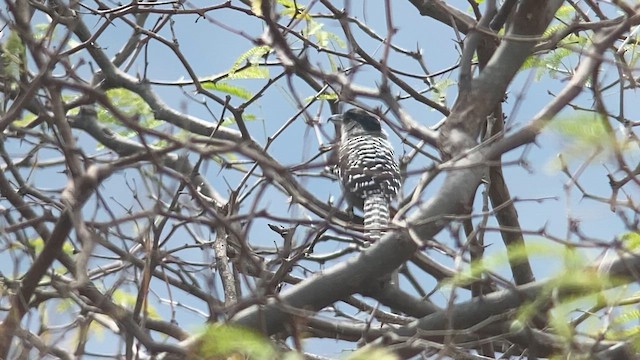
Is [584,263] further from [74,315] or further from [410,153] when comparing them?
[410,153]

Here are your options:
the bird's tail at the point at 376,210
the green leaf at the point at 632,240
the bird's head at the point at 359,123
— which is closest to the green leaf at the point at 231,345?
the green leaf at the point at 632,240

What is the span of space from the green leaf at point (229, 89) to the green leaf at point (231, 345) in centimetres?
→ 335

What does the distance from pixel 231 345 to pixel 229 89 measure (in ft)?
12.3

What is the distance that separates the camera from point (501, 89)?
16.8 ft

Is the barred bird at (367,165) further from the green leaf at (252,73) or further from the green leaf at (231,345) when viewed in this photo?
the green leaf at (231,345)

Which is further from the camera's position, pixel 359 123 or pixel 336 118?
pixel 359 123

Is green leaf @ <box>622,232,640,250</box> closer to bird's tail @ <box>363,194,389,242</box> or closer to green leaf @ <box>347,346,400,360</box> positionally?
green leaf @ <box>347,346,400,360</box>

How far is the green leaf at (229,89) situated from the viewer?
6832mm

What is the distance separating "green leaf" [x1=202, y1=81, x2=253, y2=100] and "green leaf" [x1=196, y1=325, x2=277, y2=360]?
3.35 m

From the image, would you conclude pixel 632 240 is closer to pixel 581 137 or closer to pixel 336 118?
pixel 581 137

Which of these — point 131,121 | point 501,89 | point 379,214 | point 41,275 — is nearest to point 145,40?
point 379,214

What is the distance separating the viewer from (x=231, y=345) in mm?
3346

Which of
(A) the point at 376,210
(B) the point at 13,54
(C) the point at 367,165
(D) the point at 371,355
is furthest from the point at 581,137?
(C) the point at 367,165

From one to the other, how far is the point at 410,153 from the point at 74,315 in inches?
147
